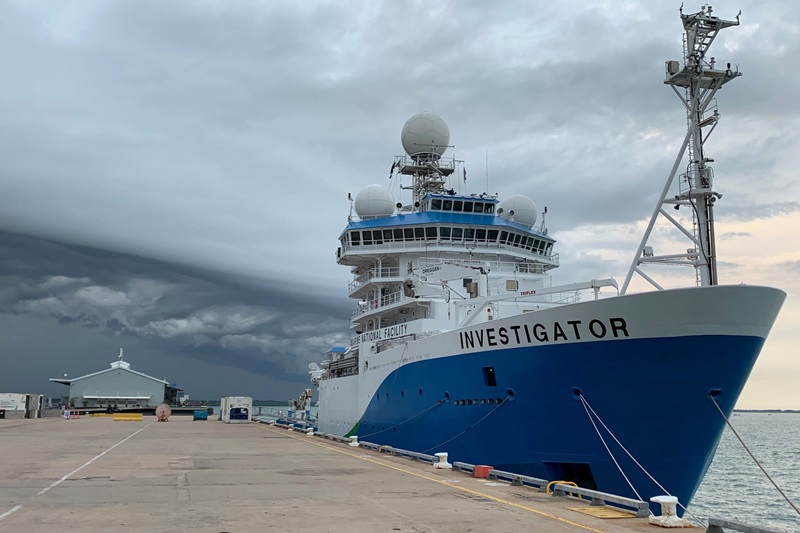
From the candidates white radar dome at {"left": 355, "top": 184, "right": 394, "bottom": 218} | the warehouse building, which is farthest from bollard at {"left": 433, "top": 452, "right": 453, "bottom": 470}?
the warehouse building

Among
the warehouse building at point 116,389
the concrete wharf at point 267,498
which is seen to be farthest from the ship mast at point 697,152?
the warehouse building at point 116,389

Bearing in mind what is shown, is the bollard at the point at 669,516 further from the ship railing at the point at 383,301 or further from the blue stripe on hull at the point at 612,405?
the ship railing at the point at 383,301

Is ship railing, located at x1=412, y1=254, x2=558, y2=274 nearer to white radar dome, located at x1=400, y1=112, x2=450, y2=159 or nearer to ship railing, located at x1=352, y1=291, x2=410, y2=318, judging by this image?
ship railing, located at x1=352, y1=291, x2=410, y2=318

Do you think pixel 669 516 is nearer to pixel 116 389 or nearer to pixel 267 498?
pixel 267 498

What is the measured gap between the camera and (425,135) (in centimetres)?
3350

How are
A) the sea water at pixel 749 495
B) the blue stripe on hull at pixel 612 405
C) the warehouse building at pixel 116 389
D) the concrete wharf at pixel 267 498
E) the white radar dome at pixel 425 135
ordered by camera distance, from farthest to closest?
the warehouse building at pixel 116 389, the white radar dome at pixel 425 135, the sea water at pixel 749 495, the blue stripe on hull at pixel 612 405, the concrete wharf at pixel 267 498

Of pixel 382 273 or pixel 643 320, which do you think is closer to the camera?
pixel 643 320

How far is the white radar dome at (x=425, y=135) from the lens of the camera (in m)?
33.6

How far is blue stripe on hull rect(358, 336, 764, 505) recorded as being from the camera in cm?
1302

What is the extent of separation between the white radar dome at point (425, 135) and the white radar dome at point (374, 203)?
3.85 m

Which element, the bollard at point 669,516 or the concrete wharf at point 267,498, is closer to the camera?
the concrete wharf at point 267,498

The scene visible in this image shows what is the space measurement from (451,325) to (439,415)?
4776 millimetres

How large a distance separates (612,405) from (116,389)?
8690 centimetres

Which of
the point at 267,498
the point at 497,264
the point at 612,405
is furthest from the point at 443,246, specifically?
the point at 267,498
